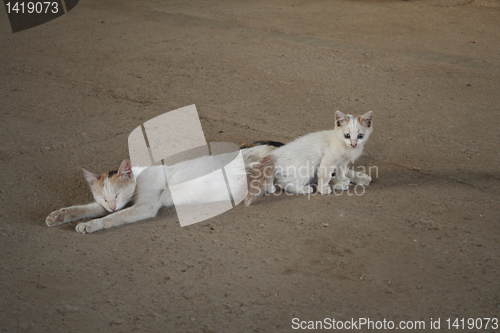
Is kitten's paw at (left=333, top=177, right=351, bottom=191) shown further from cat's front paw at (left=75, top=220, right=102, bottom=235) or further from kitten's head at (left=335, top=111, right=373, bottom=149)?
cat's front paw at (left=75, top=220, right=102, bottom=235)

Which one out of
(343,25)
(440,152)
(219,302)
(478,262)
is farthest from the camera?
(343,25)

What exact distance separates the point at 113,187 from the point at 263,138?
5.20 ft

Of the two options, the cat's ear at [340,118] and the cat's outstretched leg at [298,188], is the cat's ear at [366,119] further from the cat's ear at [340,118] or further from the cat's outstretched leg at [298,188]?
the cat's outstretched leg at [298,188]

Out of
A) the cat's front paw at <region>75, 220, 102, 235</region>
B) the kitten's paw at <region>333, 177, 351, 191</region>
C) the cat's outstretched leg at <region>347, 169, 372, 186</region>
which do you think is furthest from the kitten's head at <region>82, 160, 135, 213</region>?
the cat's outstretched leg at <region>347, 169, 372, 186</region>

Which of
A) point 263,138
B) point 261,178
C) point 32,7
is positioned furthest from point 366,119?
point 32,7

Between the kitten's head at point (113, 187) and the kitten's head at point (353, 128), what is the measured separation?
1528 mm

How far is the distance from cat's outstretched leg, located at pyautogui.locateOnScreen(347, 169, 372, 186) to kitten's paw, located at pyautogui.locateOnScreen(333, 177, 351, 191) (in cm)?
8

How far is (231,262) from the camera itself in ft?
9.14

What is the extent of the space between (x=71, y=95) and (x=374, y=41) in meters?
4.05

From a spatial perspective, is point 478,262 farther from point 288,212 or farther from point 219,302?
point 219,302

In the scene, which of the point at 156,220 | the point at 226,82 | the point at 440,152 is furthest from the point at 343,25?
the point at 156,220

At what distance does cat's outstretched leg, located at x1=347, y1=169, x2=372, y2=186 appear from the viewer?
3594mm

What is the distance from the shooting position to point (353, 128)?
3363 mm

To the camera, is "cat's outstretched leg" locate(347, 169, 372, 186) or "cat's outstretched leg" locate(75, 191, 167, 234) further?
"cat's outstretched leg" locate(347, 169, 372, 186)
